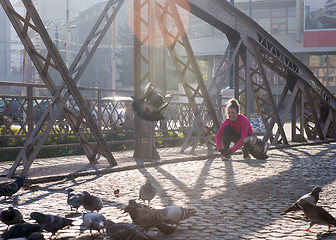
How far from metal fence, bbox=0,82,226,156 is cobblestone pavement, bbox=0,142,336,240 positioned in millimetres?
2361

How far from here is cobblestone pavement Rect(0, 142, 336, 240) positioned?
16.6ft

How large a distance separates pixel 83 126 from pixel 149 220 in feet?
38.5

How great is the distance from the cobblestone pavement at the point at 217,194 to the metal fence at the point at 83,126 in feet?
7.75

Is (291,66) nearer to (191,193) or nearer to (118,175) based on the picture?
(118,175)

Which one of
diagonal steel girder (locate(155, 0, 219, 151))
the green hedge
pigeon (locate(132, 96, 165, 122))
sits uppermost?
diagonal steel girder (locate(155, 0, 219, 151))

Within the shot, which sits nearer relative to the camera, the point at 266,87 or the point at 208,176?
the point at 208,176

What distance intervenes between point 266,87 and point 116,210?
10.6 meters

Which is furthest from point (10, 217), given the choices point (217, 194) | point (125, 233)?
point (217, 194)

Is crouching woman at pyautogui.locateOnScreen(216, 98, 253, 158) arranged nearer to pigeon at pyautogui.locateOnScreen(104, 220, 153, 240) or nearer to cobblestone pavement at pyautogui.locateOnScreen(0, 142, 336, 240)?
cobblestone pavement at pyautogui.locateOnScreen(0, 142, 336, 240)

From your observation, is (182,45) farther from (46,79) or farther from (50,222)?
(50,222)

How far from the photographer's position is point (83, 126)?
635 inches

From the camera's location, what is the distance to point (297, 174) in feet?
31.1

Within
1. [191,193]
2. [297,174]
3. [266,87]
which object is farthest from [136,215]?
[266,87]

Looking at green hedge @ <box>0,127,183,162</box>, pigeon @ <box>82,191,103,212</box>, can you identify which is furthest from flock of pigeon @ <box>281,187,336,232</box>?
green hedge @ <box>0,127,183,162</box>
